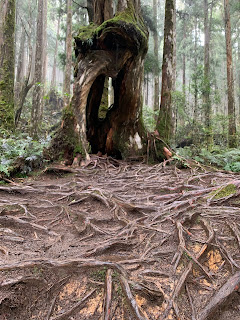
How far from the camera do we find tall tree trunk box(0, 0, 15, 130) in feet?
24.7

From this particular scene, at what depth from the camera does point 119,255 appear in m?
2.04

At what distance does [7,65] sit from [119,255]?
799 cm

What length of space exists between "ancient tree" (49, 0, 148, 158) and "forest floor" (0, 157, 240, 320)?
3240mm

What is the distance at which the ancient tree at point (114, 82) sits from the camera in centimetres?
637

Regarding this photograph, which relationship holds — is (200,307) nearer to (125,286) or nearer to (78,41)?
(125,286)

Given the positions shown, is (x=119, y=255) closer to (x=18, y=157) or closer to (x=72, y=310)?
(x=72, y=310)

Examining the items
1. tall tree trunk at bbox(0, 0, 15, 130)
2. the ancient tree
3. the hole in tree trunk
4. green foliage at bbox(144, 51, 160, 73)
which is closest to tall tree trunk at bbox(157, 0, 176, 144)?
the ancient tree

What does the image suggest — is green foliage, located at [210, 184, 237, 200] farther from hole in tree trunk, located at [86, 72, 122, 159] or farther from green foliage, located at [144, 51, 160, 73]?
green foliage, located at [144, 51, 160, 73]

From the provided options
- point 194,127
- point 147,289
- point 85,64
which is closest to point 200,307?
point 147,289

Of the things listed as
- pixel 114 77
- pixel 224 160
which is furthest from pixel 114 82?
pixel 224 160

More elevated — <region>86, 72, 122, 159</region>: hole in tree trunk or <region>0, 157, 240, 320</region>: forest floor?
<region>86, 72, 122, 159</region>: hole in tree trunk

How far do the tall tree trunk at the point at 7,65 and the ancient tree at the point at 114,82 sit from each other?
2.36m

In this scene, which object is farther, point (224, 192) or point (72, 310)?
point (224, 192)

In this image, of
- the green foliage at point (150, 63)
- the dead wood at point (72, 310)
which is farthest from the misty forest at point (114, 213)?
the green foliage at point (150, 63)
